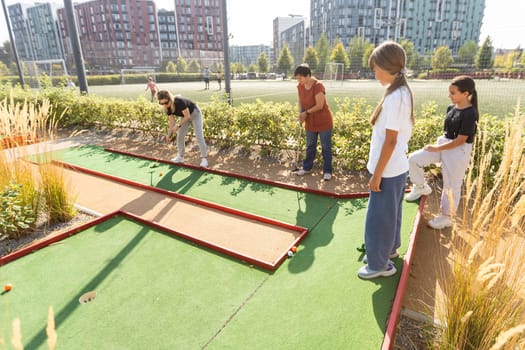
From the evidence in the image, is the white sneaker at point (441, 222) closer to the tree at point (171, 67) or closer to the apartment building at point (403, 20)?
the tree at point (171, 67)

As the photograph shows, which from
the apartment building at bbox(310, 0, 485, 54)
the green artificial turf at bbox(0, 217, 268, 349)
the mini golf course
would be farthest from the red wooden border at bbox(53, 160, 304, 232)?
the apartment building at bbox(310, 0, 485, 54)

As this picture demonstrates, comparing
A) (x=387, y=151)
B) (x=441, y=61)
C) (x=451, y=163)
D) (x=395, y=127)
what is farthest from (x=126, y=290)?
(x=441, y=61)

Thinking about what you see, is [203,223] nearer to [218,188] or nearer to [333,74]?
[218,188]

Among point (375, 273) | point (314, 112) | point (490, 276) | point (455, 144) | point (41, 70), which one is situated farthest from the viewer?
point (41, 70)

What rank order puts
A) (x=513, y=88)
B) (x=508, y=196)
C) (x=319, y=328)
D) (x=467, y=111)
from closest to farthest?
(x=508, y=196), (x=319, y=328), (x=467, y=111), (x=513, y=88)

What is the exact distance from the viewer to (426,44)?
89875mm

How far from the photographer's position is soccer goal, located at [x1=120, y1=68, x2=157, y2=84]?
35.8 m

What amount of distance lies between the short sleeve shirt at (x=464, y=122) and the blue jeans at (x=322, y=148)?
189 centimetres

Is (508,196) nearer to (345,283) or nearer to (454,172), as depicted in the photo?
(345,283)

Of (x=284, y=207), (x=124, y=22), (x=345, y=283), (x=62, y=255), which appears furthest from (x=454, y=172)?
(x=124, y=22)

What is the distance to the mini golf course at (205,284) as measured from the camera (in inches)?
87.1

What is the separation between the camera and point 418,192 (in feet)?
13.4

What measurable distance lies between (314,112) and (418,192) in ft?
6.18

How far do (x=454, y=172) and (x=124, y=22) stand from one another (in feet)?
315
